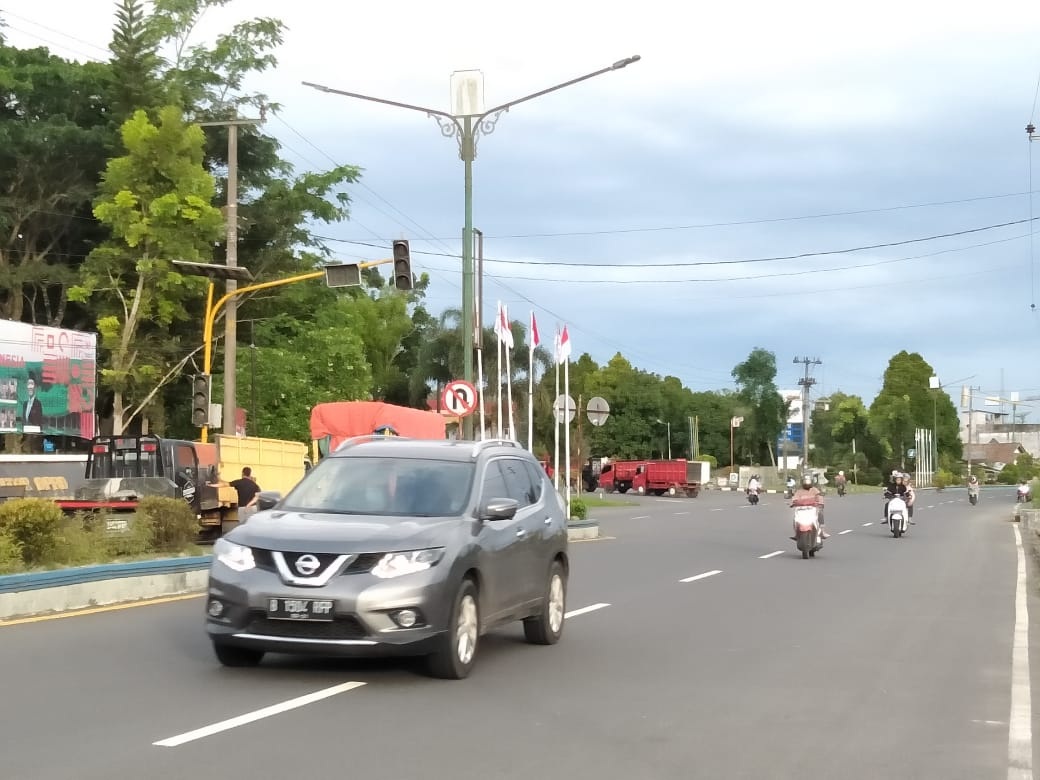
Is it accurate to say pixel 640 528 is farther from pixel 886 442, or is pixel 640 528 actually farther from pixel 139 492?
pixel 886 442

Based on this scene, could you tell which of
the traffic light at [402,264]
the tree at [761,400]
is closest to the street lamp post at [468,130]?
the traffic light at [402,264]

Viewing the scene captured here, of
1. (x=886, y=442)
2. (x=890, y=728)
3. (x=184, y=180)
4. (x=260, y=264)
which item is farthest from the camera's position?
(x=886, y=442)

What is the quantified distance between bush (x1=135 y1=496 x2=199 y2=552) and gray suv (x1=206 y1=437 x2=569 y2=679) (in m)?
7.52

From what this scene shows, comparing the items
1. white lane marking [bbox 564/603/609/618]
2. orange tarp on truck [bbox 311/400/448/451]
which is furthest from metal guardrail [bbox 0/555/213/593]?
orange tarp on truck [bbox 311/400/448/451]

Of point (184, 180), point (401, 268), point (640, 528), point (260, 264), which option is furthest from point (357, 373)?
point (401, 268)

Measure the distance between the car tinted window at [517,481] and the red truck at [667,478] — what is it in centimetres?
7046

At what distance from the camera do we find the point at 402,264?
27359 mm

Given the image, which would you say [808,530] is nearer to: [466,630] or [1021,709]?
[1021,709]

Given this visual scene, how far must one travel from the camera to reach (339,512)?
9789 millimetres

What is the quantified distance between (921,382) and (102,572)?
15295 centimetres

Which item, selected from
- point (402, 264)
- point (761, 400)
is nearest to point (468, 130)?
point (402, 264)

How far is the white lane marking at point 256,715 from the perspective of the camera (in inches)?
286

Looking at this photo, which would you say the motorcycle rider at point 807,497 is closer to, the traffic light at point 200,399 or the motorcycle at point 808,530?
the motorcycle at point 808,530

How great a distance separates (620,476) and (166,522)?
68.4 meters
